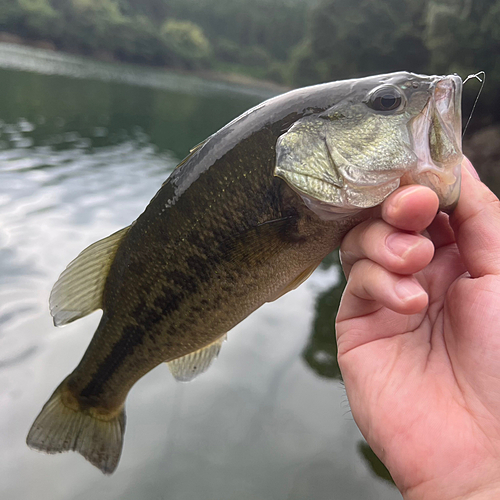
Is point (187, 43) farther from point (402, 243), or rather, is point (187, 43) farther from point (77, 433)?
point (402, 243)

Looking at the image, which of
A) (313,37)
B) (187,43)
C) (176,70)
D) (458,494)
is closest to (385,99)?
(458,494)

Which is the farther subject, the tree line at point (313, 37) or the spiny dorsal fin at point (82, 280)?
the tree line at point (313, 37)

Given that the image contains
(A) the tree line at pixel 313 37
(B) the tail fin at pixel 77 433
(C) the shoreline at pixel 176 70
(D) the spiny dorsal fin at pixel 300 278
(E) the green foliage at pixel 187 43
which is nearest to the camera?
(D) the spiny dorsal fin at pixel 300 278

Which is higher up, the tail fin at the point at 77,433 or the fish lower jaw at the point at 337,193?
the fish lower jaw at the point at 337,193

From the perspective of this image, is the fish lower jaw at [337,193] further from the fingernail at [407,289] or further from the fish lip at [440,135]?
the fingernail at [407,289]

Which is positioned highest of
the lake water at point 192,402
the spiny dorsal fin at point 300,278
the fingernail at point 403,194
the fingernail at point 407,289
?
the fingernail at point 403,194

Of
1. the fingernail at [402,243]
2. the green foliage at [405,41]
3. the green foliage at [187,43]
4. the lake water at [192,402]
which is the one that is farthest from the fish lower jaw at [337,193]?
the green foliage at [187,43]

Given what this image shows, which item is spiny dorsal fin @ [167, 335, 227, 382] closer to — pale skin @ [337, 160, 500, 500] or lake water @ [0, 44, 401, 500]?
pale skin @ [337, 160, 500, 500]
